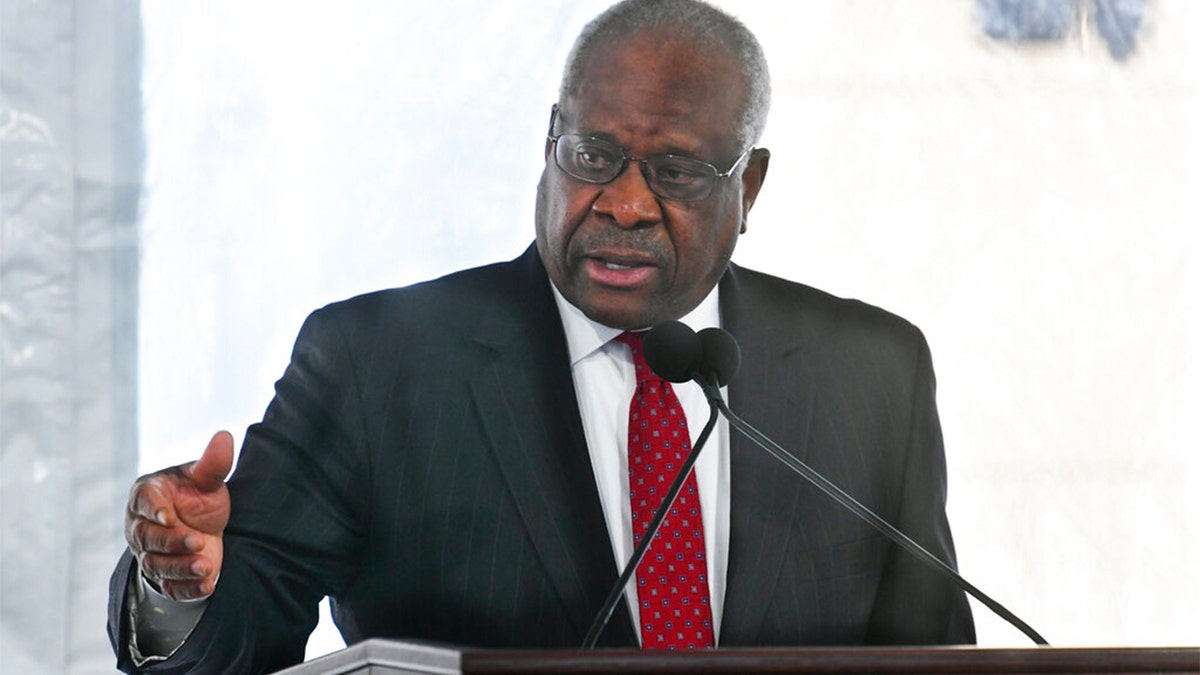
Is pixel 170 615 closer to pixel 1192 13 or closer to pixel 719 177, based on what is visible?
pixel 719 177

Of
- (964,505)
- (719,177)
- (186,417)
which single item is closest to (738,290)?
(719,177)

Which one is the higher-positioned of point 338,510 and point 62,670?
point 338,510

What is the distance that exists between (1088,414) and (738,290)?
1.86 feet

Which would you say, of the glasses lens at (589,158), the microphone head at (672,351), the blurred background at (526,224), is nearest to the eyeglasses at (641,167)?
the glasses lens at (589,158)

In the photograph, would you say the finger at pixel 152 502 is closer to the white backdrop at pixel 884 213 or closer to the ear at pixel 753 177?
the white backdrop at pixel 884 213

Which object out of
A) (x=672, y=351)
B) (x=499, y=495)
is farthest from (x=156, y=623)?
(x=672, y=351)

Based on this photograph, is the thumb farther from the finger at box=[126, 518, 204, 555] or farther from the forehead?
the forehead

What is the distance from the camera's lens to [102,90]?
1.93 metres

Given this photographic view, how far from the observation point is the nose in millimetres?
1882

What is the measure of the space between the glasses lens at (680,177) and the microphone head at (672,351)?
36cm

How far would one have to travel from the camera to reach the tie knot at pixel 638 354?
1925 mm

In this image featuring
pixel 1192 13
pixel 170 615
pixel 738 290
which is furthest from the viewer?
pixel 1192 13

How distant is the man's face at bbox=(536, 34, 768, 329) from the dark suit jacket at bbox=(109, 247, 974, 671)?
0.07 meters

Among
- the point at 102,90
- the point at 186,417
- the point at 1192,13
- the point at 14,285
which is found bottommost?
the point at 186,417
